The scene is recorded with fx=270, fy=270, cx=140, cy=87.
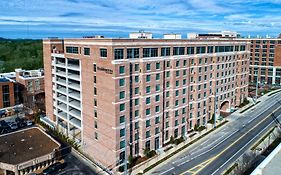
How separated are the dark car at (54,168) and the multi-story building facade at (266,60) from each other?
4355 inches

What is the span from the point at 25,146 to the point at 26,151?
10.2ft

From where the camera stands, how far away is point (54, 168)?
5328 cm

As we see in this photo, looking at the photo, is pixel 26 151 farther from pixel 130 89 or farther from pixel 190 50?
pixel 190 50

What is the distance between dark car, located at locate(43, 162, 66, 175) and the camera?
52194mm

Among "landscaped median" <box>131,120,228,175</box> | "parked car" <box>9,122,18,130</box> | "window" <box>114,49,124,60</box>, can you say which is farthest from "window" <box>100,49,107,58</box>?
"parked car" <box>9,122,18,130</box>

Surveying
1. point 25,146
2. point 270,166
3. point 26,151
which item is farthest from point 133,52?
point 25,146

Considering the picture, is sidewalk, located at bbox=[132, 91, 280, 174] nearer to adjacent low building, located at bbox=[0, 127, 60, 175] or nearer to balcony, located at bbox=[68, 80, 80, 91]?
adjacent low building, located at bbox=[0, 127, 60, 175]

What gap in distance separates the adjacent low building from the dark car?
1882mm

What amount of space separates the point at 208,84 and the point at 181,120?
15318 millimetres

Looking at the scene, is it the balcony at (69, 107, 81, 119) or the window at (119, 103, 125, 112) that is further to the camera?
the balcony at (69, 107, 81, 119)

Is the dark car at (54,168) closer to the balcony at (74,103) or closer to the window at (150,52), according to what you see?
the balcony at (74,103)

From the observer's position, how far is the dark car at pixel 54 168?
52.2m

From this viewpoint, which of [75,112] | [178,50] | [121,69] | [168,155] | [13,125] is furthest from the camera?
[13,125]

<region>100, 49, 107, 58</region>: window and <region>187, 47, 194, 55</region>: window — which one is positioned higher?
<region>187, 47, 194, 55</region>: window
